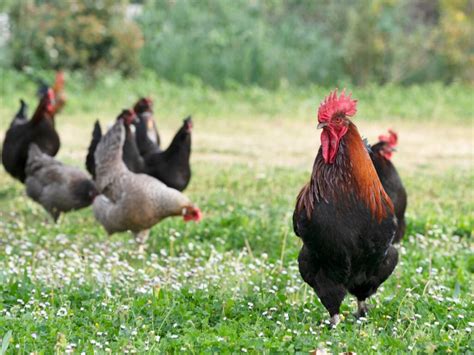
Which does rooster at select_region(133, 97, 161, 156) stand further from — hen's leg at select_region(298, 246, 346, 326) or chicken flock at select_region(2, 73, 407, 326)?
hen's leg at select_region(298, 246, 346, 326)

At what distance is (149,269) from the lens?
6648 mm

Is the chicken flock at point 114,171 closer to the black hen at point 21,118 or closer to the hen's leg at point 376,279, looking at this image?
the black hen at point 21,118

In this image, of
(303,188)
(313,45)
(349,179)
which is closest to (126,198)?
(303,188)

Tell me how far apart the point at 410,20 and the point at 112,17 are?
775 cm

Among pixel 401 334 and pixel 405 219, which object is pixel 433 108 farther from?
pixel 401 334

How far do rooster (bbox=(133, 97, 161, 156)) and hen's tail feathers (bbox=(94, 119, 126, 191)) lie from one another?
1112 mm

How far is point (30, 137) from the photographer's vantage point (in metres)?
9.59

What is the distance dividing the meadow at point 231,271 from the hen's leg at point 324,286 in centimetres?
14

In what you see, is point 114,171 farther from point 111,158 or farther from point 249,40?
point 249,40

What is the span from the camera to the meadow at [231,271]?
4656mm

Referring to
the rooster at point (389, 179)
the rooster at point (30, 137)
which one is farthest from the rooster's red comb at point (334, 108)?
the rooster at point (30, 137)

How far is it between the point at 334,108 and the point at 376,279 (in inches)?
43.9

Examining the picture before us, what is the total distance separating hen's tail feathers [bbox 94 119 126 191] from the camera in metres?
8.05

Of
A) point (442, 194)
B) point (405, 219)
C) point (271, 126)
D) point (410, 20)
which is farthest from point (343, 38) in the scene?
point (405, 219)
